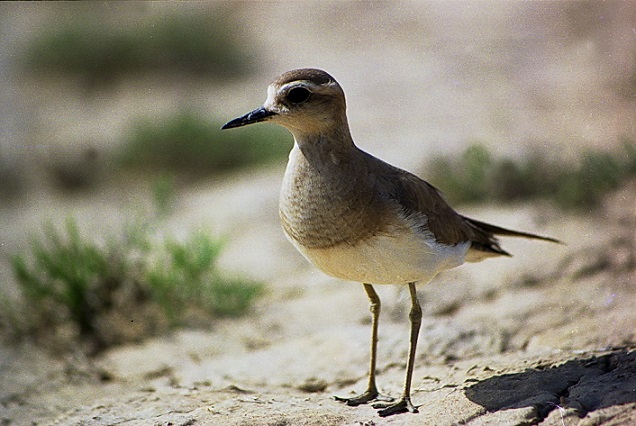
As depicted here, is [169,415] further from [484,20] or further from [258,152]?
[484,20]

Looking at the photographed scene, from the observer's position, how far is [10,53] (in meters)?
16.4

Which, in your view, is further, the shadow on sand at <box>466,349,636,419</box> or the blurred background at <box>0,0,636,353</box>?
the blurred background at <box>0,0,636,353</box>

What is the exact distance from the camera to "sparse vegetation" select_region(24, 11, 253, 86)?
15.6m

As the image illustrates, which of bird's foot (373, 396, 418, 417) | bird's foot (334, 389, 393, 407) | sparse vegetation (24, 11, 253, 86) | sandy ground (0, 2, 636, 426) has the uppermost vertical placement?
sparse vegetation (24, 11, 253, 86)

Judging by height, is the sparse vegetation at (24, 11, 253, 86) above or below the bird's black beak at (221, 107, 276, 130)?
above

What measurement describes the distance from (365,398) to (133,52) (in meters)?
12.7

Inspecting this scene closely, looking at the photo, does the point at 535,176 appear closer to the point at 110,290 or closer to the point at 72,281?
the point at 110,290

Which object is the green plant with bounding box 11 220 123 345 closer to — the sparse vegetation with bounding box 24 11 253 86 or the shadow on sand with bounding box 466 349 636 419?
the shadow on sand with bounding box 466 349 636 419

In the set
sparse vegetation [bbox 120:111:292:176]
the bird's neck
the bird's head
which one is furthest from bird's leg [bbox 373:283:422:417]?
sparse vegetation [bbox 120:111:292:176]

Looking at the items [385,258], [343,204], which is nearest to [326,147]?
[343,204]

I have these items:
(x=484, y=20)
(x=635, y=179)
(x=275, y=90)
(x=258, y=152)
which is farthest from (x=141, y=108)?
(x=275, y=90)

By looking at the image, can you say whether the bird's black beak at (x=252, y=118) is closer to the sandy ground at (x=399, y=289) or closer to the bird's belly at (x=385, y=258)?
the bird's belly at (x=385, y=258)

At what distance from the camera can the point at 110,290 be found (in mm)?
6602

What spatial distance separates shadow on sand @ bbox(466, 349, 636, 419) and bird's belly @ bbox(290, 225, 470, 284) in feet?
2.48
